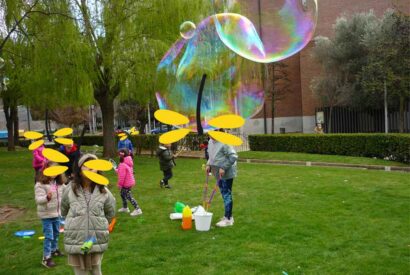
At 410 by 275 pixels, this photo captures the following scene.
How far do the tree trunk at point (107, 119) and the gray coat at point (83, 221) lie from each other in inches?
585

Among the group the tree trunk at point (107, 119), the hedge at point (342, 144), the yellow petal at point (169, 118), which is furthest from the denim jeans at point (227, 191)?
the tree trunk at point (107, 119)

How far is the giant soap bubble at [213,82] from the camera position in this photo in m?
8.07

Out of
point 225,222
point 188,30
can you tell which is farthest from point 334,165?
point 225,222

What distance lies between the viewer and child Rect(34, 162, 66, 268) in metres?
5.51

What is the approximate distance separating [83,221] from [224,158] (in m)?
3.12

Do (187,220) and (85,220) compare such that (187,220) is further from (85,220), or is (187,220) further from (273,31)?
(273,31)

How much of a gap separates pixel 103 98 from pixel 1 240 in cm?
1208

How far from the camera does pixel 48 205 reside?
560 centimetres

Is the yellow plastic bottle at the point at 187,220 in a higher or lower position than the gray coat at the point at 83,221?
lower

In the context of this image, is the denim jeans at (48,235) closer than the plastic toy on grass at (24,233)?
Yes

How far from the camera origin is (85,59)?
15.2m

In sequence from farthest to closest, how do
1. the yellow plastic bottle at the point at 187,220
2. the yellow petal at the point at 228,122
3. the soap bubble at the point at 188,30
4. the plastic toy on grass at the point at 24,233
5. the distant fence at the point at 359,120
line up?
1. the distant fence at the point at 359,120
2. the soap bubble at the point at 188,30
3. the plastic toy on grass at the point at 24,233
4. the yellow plastic bottle at the point at 187,220
5. the yellow petal at the point at 228,122

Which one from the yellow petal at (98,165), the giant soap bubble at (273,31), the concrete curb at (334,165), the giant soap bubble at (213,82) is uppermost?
the giant soap bubble at (273,31)

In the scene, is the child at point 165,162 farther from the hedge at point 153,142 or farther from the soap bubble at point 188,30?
the hedge at point 153,142
